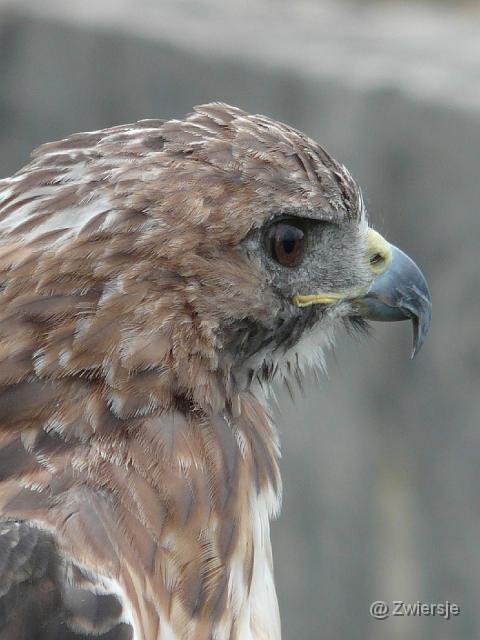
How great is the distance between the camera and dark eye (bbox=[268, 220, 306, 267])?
266 centimetres

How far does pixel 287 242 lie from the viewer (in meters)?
2.67

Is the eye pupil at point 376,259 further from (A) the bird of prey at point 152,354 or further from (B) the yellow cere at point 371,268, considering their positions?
(A) the bird of prey at point 152,354

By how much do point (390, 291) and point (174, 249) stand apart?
68cm

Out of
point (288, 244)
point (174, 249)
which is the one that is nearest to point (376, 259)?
point (288, 244)

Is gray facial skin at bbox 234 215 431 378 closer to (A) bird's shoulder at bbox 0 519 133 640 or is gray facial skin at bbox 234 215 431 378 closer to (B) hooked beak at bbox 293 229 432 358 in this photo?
(B) hooked beak at bbox 293 229 432 358

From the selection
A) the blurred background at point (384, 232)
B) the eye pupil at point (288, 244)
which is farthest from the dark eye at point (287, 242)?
the blurred background at point (384, 232)

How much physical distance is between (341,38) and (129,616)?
13.5ft

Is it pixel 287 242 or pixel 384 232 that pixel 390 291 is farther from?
pixel 384 232

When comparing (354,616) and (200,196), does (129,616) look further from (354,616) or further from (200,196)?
(354,616)

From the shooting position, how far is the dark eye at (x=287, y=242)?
266 cm

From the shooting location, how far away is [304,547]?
546cm

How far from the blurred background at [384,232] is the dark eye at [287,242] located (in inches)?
86.7

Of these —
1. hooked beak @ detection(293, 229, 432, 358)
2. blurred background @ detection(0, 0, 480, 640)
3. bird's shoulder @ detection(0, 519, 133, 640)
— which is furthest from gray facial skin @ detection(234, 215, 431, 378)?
blurred background @ detection(0, 0, 480, 640)

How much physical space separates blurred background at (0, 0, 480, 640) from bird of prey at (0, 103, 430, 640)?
2278 millimetres
